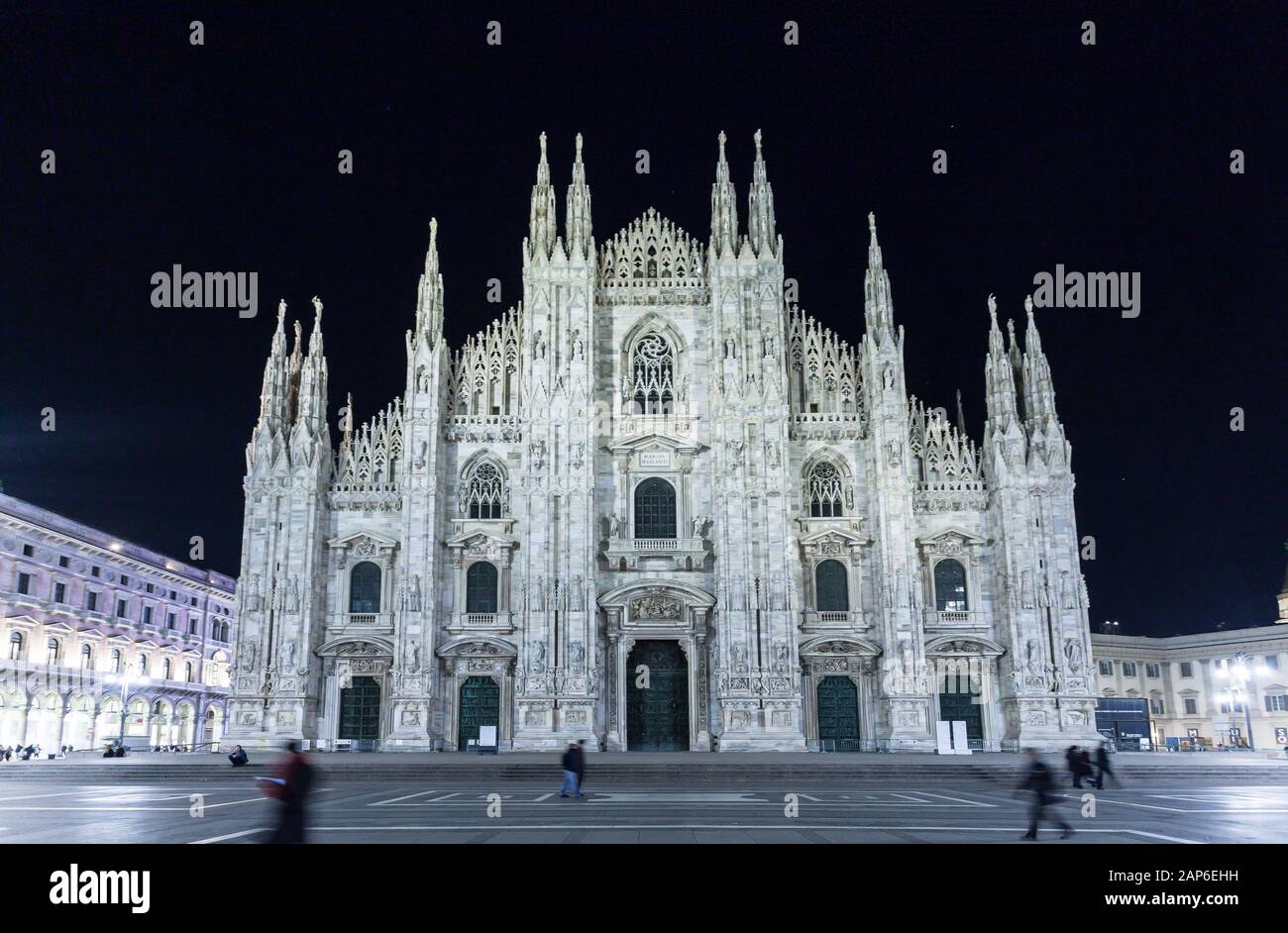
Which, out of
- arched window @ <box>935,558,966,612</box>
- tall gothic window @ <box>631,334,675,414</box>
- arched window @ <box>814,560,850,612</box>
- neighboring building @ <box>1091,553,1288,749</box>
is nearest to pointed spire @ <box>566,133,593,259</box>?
tall gothic window @ <box>631,334,675,414</box>

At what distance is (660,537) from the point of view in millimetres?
Result: 46094

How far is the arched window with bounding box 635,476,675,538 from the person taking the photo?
1827 inches

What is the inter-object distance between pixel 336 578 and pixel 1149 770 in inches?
1266

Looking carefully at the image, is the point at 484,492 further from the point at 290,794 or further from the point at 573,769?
the point at 290,794

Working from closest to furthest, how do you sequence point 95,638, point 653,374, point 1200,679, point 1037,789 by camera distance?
point 1037,789 → point 653,374 → point 95,638 → point 1200,679

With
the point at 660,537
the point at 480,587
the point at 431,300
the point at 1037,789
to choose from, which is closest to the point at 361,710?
the point at 480,587

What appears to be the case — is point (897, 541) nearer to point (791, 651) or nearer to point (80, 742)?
point (791, 651)

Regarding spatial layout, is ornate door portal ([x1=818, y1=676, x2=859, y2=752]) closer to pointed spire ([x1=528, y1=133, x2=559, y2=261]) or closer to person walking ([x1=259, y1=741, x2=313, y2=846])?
pointed spire ([x1=528, y1=133, x2=559, y2=261])

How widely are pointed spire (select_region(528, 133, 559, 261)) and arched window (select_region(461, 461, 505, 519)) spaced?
9.88m

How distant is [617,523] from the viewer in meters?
45.8

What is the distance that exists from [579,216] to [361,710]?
78.9 feet
